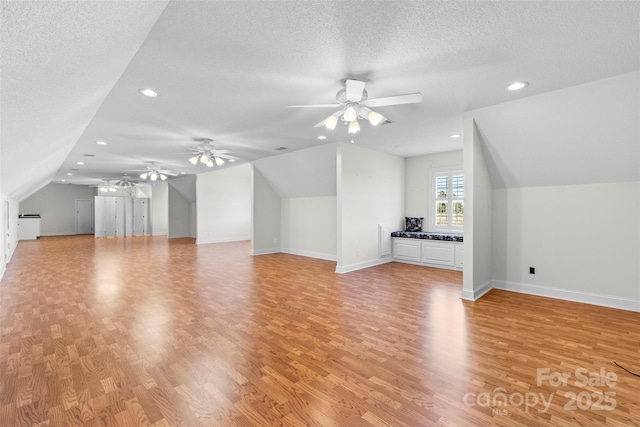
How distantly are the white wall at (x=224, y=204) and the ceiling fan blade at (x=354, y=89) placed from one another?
823 centimetres

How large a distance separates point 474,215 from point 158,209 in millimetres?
14796

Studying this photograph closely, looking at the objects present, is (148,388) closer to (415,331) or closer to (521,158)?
(415,331)

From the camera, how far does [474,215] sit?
4242 millimetres

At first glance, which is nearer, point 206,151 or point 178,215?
point 206,151

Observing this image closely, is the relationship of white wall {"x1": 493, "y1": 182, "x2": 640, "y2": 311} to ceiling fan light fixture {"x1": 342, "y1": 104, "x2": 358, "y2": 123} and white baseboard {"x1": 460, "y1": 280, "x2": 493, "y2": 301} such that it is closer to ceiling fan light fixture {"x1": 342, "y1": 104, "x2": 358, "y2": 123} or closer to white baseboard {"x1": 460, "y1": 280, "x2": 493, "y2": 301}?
white baseboard {"x1": 460, "y1": 280, "x2": 493, "y2": 301}

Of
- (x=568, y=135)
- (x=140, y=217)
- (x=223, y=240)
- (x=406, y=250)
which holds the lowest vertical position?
(x=223, y=240)

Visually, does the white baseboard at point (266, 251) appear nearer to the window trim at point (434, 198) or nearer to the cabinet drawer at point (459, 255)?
the window trim at point (434, 198)

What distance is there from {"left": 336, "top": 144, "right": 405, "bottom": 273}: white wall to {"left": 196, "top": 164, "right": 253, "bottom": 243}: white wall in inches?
222

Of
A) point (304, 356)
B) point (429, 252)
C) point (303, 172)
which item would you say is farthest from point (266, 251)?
point (304, 356)

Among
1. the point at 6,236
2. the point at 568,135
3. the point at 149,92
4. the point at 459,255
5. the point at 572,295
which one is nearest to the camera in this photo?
the point at 149,92

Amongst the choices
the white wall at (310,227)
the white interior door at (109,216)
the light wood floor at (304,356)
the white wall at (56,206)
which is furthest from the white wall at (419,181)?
the white wall at (56,206)

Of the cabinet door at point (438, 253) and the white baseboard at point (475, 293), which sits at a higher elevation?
the cabinet door at point (438, 253)

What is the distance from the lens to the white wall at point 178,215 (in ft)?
41.3

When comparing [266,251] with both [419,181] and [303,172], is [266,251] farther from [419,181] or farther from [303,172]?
[419,181]
